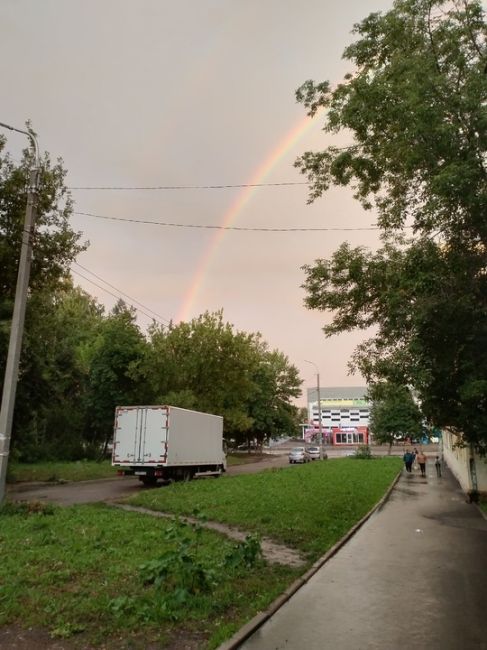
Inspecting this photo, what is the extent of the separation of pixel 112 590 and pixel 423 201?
327 inches

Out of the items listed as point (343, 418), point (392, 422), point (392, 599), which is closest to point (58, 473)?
point (392, 599)

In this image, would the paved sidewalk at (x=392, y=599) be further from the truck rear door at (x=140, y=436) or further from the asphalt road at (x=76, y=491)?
the truck rear door at (x=140, y=436)

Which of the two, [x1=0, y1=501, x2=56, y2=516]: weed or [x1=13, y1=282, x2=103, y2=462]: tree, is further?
[x1=13, y1=282, x2=103, y2=462]: tree

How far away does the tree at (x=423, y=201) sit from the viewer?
898 centimetres

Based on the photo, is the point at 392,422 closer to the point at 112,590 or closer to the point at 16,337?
the point at 16,337

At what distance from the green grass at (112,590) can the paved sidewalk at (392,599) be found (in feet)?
1.63

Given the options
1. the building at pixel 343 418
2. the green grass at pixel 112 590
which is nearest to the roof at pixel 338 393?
the building at pixel 343 418

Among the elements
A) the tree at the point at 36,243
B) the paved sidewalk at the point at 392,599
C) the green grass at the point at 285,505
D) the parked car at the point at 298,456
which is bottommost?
the paved sidewalk at the point at 392,599

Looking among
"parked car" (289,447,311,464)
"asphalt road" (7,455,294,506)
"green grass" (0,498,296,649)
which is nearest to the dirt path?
"green grass" (0,498,296,649)

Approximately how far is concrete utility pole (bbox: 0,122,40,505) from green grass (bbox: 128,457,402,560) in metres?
4.69

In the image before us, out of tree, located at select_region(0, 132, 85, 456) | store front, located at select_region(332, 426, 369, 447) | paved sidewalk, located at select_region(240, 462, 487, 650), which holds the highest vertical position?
tree, located at select_region(0, 132, 85, 456)

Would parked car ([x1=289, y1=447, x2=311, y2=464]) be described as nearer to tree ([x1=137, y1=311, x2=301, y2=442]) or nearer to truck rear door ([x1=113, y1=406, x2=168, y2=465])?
tree ([x1=137, y1=311, x2=301, y2=442])

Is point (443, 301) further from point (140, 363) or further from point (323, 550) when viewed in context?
point (140, 363)

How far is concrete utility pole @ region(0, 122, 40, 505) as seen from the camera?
11.0 metres
